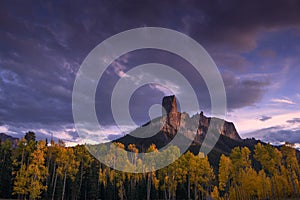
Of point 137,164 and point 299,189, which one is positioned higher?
point 137,164

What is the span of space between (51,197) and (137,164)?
985 inches

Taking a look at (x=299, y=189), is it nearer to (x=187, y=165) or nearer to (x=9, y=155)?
(x=187, y=165)

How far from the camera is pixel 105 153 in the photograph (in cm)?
7044

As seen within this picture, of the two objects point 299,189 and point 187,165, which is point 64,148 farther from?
point 299,189

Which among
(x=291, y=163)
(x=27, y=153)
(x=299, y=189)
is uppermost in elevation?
(x=27, y=153)

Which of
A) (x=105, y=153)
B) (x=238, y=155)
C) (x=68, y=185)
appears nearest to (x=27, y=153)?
(x=68, y=185)

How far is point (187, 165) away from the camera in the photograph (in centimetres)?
5875

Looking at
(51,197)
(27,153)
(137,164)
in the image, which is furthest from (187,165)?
(27,153)

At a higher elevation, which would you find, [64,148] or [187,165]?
[64,148]

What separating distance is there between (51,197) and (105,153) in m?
17.4

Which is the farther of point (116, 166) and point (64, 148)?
point (116, 166)

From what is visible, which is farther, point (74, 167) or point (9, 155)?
point (9, 155)

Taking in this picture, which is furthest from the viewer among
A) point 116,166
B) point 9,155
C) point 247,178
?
point 116,166

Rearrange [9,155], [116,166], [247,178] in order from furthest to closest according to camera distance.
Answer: [116,166], [9,155], [247,178]
